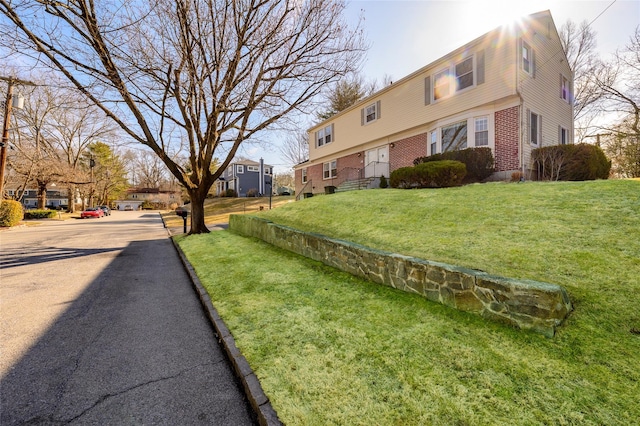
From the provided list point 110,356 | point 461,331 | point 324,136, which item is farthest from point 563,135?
point 110,356

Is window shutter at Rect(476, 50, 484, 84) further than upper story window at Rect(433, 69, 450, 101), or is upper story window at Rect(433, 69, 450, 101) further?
upper story window at Rect(433, 69, 450, 101)

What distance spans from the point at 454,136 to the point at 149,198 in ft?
226

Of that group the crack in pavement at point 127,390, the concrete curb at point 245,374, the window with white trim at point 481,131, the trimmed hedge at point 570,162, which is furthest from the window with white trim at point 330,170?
the crack in pavement at point 127,390

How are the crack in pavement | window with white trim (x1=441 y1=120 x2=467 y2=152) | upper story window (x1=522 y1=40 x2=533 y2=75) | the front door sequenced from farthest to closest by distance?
the front door
window with white trim (x1=441 y1=120 x2=467 y2=152)
upper story window (x1=522 y1=40 x2=533 y2=75)
the crack in pavement

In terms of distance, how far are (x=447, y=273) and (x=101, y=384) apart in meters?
4.07

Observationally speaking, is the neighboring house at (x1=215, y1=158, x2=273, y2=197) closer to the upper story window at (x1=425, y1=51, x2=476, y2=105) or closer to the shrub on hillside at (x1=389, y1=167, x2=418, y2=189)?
the shrub on hillside at (x1=389, y1=167, x2=418, y2=189)

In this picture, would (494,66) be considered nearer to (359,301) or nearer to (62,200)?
(359,301)

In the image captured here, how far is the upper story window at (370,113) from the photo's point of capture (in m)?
16.9

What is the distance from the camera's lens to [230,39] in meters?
9.45

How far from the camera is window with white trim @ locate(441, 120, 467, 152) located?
12406mm

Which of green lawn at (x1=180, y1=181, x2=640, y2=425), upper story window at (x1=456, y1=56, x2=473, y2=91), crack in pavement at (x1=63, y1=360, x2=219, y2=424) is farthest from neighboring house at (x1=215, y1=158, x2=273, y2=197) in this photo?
crack in pavement at (x1=63, y1=360, x2=219, y2=424)

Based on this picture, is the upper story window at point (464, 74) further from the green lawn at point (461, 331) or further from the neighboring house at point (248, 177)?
the neighboring house at point (248, 177)

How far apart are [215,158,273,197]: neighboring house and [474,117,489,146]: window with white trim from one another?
114 feet

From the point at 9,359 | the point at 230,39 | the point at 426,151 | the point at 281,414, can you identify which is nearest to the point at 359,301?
the point at 281,414
